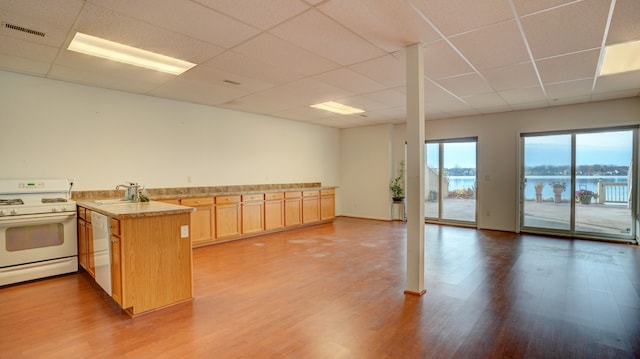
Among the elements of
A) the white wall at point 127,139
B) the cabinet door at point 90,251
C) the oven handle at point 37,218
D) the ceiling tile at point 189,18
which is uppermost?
the ceiling tile at point 189,18

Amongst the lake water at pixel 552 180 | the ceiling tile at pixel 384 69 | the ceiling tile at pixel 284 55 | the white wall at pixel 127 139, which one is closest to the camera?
the ceiling tile at pixel 284 55

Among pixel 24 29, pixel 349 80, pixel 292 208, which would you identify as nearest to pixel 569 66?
pixel 349 80

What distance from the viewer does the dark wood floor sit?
7.39ft

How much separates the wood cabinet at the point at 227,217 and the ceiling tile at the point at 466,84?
4.05 meters

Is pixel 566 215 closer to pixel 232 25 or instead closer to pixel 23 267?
pixel 232 25

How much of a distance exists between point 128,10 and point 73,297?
9.36ft

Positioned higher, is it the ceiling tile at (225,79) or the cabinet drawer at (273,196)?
the ceiling tile at (225,79)

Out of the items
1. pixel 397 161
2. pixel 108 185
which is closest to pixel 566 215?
pixel 397 161

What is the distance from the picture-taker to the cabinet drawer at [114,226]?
2.71 m

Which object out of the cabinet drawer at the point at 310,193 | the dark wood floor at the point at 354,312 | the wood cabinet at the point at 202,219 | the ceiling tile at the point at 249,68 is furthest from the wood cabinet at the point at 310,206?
the ceiling tile at the point at 249,68

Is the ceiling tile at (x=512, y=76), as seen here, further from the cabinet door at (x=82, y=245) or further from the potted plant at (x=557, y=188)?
the cabinet door at (x=82, y=245)

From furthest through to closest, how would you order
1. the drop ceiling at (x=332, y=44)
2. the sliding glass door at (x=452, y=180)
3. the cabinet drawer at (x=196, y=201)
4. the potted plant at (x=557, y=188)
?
the sliding glass door at (x=452, y=180)
the potted plant at (x=557, y=188)
the cabinet drawer at (x=196, y=201)
the drop ceiling at (x=332, y=44)

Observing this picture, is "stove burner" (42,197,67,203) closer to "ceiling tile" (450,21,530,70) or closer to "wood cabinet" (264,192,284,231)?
"wood cabinet" (264,192,284,231)

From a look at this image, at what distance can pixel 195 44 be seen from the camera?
316cm
